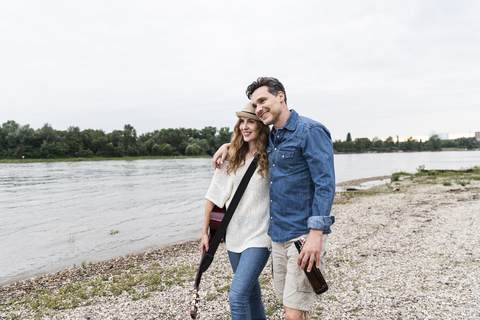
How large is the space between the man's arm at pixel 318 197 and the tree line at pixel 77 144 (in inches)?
3888

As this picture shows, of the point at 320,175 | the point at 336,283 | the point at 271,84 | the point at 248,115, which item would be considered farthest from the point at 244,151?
the point at 336,283

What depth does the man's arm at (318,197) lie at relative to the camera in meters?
2.31

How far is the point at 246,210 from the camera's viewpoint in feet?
9.54

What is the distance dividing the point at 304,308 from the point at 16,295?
22.2 feet

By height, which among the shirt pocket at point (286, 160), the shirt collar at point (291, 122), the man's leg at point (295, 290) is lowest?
the man's leg at point (295, 290)

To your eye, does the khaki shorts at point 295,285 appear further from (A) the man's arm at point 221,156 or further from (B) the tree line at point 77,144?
(B) the tree line at point 77,144

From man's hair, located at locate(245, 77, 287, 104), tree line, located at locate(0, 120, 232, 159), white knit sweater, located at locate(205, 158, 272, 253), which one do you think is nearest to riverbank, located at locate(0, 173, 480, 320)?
white knit sweater, located at locate(205, 158, 272, 253)

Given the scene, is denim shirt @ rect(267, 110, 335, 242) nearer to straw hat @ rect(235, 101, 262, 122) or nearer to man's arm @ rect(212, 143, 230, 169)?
straw hat @ rect(235, 101, 262, 122)

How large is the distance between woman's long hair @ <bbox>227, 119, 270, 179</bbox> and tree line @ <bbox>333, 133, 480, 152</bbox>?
547 feet

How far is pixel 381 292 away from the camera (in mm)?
5055

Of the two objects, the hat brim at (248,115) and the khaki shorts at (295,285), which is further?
the hat brim at (248,115)

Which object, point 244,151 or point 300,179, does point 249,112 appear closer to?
point 244,151

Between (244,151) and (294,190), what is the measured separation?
2.40ft

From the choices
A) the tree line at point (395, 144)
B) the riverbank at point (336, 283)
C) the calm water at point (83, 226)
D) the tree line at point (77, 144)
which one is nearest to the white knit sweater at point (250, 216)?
the riverbank at point (336, 283)
